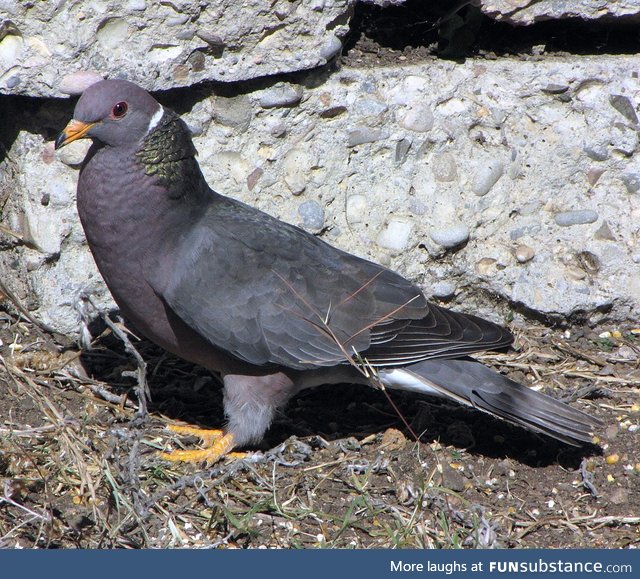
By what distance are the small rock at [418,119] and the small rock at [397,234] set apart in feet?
1.59

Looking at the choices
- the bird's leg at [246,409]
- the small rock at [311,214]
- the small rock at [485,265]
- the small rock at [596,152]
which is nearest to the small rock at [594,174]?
the small rock at [596,152]

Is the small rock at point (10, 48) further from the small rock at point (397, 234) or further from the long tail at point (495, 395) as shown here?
the long tail at point (495, 395)

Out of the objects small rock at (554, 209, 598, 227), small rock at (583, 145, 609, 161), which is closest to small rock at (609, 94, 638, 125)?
small rock at (583, 145, 609, 161)

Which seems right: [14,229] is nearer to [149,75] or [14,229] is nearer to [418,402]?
[149,75]

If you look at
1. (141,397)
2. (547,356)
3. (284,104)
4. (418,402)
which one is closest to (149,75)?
(284,104)

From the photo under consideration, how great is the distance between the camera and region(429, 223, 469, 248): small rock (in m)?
4.95

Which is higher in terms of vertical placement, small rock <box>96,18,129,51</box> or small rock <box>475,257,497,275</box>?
small rock <box>96,18,129,51</box>

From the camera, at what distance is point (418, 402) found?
15.6 ft

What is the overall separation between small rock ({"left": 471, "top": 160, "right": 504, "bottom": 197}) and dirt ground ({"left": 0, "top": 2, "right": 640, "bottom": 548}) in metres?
0.60

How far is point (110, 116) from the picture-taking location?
3.91 m

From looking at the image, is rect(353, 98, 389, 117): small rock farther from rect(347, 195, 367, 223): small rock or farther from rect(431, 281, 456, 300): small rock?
rect(431, 281, 456, 300): small rock

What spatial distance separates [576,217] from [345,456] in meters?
1.80

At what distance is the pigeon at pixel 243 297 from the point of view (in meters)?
3.95

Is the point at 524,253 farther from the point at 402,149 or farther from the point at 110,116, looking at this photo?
the point at 110,116
